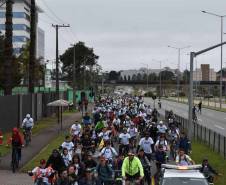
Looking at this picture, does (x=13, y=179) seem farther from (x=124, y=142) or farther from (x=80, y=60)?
(x=80, y=60)

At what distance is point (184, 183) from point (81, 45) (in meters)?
120

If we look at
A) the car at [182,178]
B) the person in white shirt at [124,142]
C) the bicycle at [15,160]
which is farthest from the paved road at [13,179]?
the car at [182,178]

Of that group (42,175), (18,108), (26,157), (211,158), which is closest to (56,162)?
(42,175)

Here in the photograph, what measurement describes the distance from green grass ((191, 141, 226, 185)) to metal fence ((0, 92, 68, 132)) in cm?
1188

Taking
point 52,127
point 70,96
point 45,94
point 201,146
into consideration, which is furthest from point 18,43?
point 201,146

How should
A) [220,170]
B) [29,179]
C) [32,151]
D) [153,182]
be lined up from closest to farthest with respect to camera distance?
[153,182] → [29,179] → [220,170] → [32,151]

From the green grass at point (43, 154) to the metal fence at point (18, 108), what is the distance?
344cm

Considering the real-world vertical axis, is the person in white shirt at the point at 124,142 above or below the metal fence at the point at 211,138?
above

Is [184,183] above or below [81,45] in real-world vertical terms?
below

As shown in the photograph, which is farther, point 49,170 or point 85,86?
point 85,86

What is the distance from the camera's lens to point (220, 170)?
2314cm

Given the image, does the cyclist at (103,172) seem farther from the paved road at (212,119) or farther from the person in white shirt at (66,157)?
the paved road at (212,119)

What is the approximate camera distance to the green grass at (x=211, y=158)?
21.3m

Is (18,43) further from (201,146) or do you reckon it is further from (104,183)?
(104,183)
